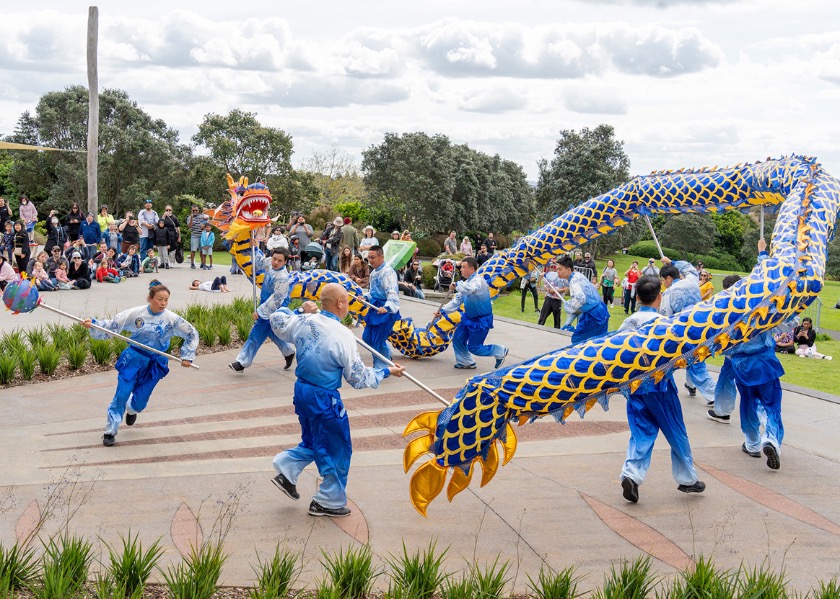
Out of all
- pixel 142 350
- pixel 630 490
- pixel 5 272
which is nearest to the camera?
pixel 630 490

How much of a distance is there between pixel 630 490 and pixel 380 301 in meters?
5.50

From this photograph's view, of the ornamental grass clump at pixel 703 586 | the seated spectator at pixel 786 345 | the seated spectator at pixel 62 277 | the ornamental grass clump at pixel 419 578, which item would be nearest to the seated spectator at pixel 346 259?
the seated spectator at pixel 62 277

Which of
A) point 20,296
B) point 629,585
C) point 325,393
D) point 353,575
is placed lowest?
point 353,575

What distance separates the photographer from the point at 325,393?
6500mm

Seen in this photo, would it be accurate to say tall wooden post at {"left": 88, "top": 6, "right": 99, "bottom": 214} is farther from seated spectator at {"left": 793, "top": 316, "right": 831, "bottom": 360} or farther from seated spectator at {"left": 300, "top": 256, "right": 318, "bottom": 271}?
seated spectator at {"left": 793, "top": 316, "right": 831, "bottom": 360}

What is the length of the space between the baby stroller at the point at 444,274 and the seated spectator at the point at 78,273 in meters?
8.66

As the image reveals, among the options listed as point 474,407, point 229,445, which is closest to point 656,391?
point 474,407

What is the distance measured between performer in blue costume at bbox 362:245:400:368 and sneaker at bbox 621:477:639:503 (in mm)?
4839

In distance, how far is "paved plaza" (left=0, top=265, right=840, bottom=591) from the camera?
6.20 metres

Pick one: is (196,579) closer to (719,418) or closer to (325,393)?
(325,393)

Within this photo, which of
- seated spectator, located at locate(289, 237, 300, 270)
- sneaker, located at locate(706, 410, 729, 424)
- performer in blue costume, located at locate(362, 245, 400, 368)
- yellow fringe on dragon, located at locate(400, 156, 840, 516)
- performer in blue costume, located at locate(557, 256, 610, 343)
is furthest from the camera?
seated spectator, located at locate(289, 237, 300, 270)

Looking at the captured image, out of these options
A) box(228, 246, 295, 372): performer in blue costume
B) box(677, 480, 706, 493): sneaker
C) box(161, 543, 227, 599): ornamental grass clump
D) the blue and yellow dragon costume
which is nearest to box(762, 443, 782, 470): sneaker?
box(677, 480, 706, 493): sneaker

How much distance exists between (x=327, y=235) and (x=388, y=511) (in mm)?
16820

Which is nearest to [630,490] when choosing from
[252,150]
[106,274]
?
[106,274]
